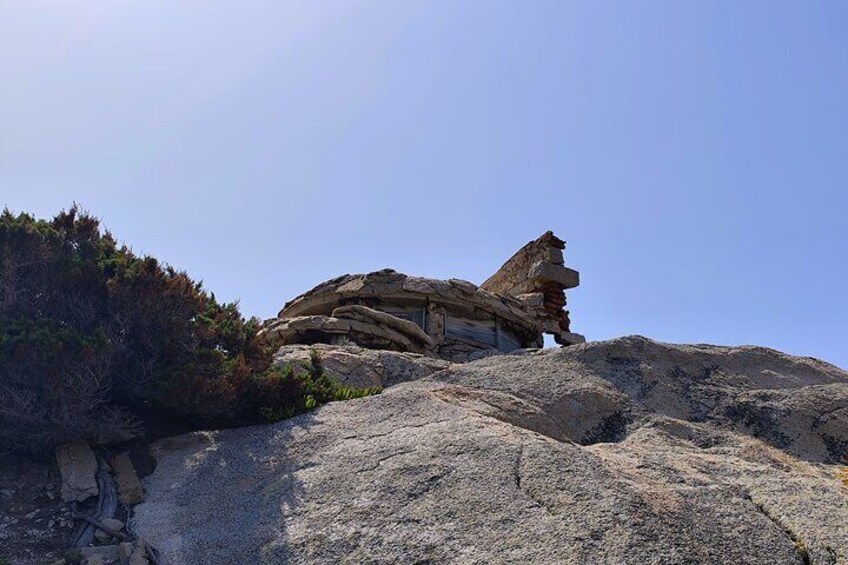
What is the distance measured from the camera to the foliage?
657cm

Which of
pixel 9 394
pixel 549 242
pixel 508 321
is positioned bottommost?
pixel 9 394

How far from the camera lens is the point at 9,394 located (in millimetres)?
6531

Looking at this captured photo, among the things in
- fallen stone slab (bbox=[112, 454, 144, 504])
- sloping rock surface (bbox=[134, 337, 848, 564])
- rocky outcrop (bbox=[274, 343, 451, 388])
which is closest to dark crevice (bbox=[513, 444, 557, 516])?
sloping rock surface (bbox=[134, 337, 848, 564])

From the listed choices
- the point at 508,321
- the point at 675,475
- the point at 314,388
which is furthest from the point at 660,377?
the point at 508,321

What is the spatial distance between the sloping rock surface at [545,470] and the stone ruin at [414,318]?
14.5ft

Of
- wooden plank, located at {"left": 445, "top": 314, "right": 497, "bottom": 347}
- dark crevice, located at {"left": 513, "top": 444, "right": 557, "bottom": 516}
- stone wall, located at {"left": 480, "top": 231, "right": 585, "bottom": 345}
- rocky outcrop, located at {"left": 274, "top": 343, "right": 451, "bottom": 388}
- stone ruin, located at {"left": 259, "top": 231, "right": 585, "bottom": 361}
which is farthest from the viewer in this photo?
stone wall, located at {"left": 480, "top": 231, "right": 585, "bottom": 345}

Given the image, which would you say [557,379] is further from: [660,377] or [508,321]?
[508,321]

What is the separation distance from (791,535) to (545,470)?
1510mm

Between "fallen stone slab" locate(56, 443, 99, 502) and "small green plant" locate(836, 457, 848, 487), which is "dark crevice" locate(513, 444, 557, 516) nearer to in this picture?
"small green plant" locate(836, 457, 848, 487)

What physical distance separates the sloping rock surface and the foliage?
1.33 ft

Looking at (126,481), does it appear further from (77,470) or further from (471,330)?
(471,330)

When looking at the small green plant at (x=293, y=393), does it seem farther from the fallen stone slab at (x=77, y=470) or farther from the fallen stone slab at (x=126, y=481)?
the fallen stone slab at (x=77, y=470)

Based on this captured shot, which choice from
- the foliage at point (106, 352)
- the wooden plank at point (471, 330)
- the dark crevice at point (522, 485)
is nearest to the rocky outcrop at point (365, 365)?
the foliage at point (106, 352)

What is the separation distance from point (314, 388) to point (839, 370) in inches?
225
